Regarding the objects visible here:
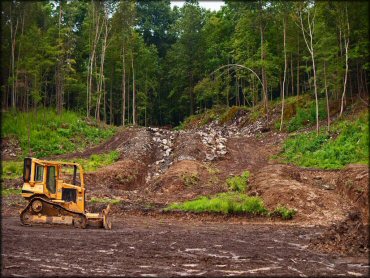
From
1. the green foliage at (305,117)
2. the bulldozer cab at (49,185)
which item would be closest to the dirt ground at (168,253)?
the bulldozer cab at (49,185)

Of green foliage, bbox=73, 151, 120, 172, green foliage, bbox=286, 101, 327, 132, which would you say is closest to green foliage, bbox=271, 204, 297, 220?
green foliage, bbox=73, 151, 120, 172

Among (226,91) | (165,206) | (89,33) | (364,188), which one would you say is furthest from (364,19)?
(89,33)

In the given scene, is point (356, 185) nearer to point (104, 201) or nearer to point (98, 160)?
point (104, 201)

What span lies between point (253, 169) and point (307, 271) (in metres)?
17.7

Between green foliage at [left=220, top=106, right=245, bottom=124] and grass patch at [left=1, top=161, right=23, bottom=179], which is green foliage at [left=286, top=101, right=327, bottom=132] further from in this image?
grass patch at [left=1, top=161, right=23, bottom=179]

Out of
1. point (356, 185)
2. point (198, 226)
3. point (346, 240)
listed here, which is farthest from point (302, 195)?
point (346, 240)

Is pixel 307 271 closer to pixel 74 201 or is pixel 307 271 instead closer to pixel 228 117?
pixel 74 201

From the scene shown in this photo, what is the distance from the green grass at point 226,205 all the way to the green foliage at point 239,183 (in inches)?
61.1

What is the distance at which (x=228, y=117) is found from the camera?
1843 inches

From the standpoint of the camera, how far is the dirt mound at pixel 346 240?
1144cm

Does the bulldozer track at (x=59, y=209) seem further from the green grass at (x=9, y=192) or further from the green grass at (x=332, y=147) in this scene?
the green grass at (x=332, y=147)

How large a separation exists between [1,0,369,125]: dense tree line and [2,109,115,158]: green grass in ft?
6.49

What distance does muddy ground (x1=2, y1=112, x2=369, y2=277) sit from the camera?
9.59 meters

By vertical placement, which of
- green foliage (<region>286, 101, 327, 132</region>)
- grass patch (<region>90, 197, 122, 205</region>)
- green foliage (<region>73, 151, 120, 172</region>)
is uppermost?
green foliage (<region>286, 101, 327, 132</region>)
